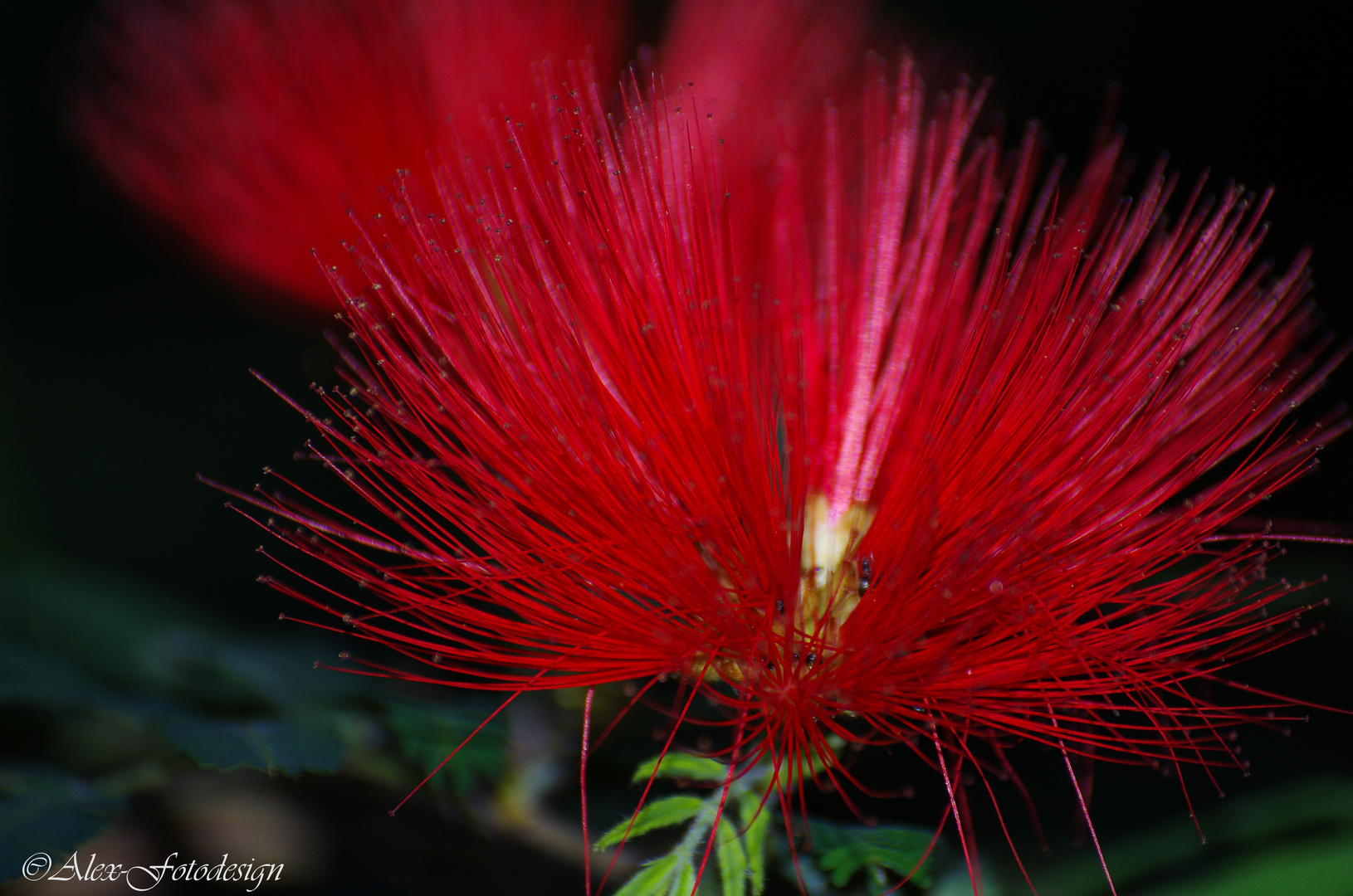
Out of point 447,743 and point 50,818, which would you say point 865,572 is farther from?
point 50,818

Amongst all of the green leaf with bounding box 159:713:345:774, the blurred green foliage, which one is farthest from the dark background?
the green leaf with bounding box 159:713:345:774

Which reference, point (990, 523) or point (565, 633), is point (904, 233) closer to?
point (990, 523)

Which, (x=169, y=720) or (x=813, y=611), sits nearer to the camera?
(x=813, y=611)

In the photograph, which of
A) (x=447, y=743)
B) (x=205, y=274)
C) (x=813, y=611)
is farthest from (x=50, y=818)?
(x=205, y=274)

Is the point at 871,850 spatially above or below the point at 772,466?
below

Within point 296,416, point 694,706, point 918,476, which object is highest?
point 296,416

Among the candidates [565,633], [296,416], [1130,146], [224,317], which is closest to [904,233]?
[565,633]

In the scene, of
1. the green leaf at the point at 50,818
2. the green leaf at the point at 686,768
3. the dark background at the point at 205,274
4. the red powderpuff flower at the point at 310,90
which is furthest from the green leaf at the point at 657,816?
the dark background at the point at 205,274
